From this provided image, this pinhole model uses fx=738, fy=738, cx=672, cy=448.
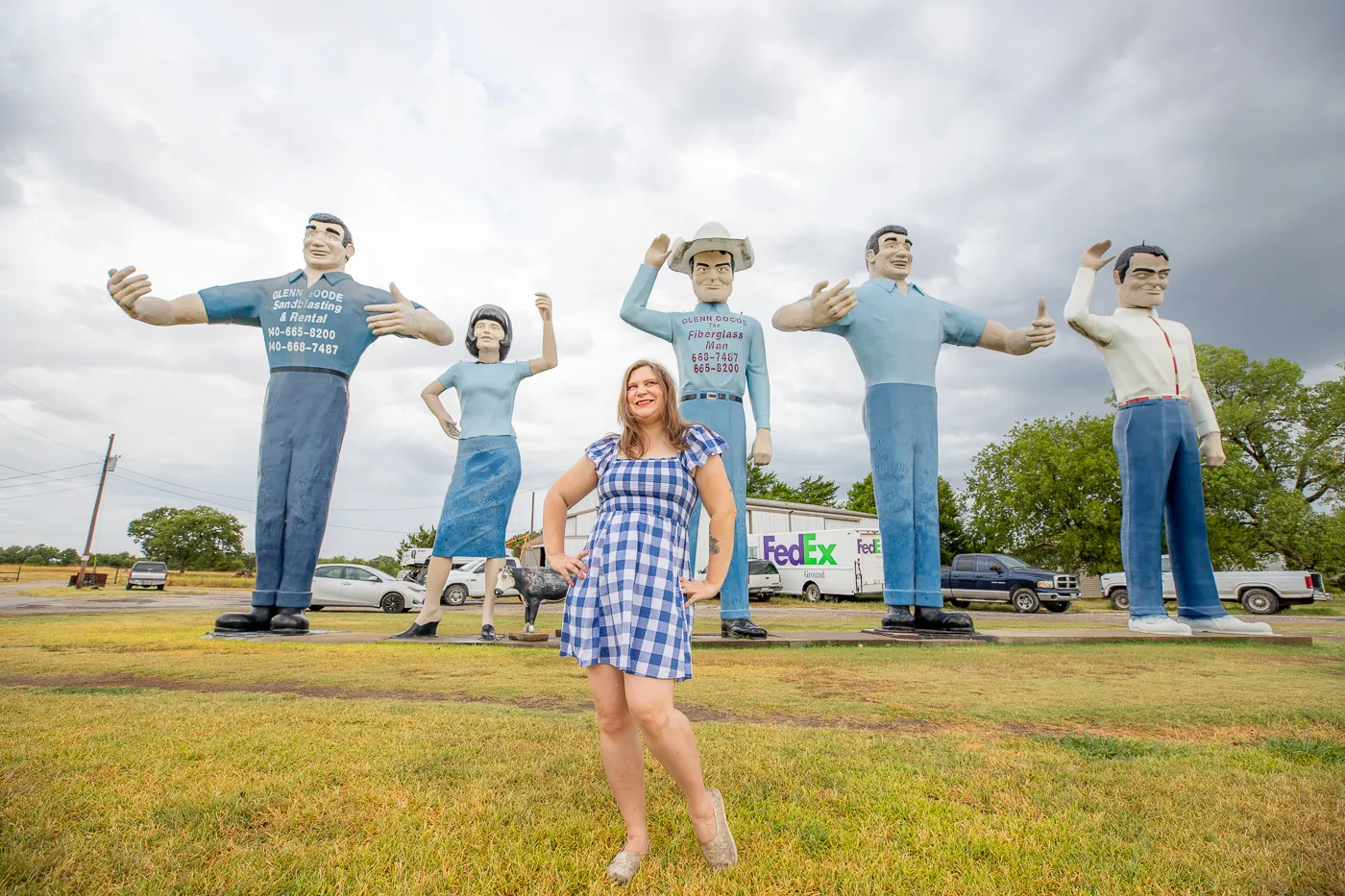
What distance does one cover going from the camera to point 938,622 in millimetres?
7137

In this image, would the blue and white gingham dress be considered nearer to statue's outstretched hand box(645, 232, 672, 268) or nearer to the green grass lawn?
the green grass lawn

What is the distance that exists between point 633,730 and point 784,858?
0.53 m

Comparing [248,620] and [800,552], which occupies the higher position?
[800,552]

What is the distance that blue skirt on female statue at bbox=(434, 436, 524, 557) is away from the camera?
734 centimetres

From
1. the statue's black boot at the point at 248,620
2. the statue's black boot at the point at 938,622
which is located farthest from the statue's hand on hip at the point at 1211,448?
the statue's black boot at the point at 248,620

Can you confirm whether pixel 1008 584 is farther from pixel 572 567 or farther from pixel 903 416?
pixel 572 567

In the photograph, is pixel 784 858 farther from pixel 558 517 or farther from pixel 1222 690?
pixel 1222 690

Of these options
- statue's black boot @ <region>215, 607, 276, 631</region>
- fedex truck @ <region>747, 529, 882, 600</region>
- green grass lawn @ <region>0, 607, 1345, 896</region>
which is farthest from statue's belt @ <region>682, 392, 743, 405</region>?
fedex truck @ <region>747, 529, 882, 600</region>

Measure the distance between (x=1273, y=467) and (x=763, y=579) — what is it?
18699mm

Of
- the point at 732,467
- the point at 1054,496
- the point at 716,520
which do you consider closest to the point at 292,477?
the point at 732,467

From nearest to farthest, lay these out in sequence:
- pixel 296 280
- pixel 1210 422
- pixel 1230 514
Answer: pixel 296 280 → pixel 1210 422 → pixel 1230 514

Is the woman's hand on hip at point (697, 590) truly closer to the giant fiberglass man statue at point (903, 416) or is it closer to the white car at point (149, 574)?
the giant fiberglass man statue at point (903, 416)

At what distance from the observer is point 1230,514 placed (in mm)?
24062

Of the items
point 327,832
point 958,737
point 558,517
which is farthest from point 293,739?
point 958,737
